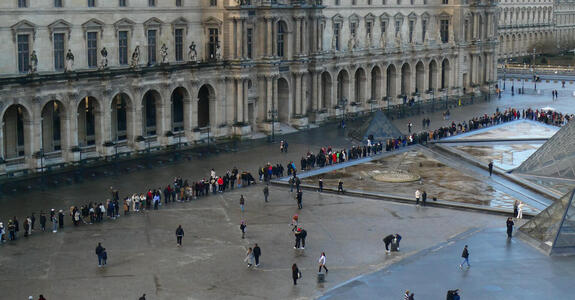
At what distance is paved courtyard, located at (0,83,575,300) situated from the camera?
40844 millimetres

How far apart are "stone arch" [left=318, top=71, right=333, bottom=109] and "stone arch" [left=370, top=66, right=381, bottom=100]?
899cm

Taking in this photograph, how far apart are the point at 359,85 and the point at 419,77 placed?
1164 centimetres

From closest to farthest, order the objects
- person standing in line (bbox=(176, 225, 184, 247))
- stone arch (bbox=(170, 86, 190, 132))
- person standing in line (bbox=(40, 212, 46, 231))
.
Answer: person standing in line (bbox=(176, 225, 184, 247)) → person standing in line (bbox=(40, 212, 46, 231)) → stone arch (bbox=(170, 86, 190, 132))

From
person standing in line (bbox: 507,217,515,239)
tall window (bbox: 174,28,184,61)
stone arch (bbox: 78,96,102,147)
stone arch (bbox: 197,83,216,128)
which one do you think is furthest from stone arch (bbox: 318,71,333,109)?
person standing in line (bbox: 507,217,515,239)

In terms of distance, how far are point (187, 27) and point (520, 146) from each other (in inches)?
1189

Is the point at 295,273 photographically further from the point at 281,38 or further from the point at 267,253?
the point at 281,38

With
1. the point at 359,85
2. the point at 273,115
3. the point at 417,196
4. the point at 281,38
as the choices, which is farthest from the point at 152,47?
the point at 359,85

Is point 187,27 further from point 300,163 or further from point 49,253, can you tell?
point 49,253

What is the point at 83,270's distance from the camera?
1710 inches

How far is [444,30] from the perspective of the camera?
113062 millimetres

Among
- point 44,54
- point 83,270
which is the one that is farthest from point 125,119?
point 83,270

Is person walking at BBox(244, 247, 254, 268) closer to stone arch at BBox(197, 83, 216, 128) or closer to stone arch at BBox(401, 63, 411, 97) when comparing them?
stone arch at BBox(197, 83, 216, 128)

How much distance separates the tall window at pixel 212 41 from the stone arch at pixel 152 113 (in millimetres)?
7652

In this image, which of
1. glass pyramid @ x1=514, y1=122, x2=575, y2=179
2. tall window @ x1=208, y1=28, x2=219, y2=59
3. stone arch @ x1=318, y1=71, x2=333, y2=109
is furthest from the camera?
stone arch @ x1=318, y1=71, x2=333, y2=109
